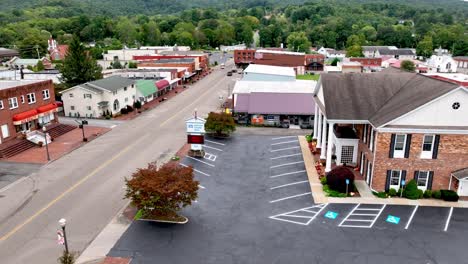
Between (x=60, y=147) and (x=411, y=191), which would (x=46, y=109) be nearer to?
(x=60, y=147)

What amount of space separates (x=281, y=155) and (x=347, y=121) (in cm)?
903

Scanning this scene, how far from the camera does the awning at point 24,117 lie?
1574 inches

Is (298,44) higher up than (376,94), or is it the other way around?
(298,44)

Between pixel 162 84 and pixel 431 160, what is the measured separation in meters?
50.2

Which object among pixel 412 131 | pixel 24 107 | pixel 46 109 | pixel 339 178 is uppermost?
pixel 412 131

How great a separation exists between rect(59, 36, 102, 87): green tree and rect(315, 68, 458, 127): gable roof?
44375 mm

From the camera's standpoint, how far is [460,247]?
69.9 ft

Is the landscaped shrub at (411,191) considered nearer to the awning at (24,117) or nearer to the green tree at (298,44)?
the awning at (24,117)

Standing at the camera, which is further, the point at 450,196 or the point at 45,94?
the point at 45,94

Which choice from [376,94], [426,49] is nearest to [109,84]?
[376,94]

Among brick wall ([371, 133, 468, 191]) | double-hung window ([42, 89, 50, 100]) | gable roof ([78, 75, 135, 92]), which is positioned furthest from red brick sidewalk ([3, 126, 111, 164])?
brick wall ([371, 133, 468, 191])

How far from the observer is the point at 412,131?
2712cm

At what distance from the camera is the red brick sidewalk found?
3634 centimetres

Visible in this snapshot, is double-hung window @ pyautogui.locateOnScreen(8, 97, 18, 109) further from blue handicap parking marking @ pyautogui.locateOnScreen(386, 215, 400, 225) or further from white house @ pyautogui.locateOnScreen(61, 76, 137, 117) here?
blue handicap parking marking @ pyautogui.locateOnScreen(386, 215, 400, 225)
